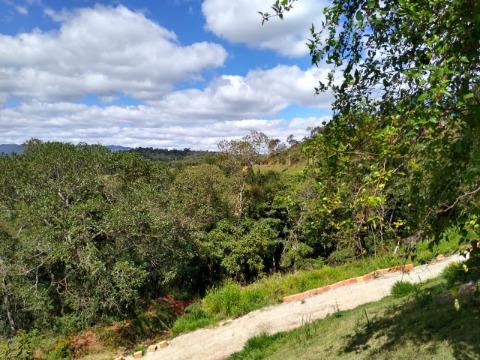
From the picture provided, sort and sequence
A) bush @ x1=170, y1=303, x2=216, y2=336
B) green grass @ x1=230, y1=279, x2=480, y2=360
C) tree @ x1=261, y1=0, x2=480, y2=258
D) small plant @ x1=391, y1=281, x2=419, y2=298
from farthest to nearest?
bush @ x1=170, y1=303, x2=216, y2=336 < small plant @ x1=391, y1=281, x2=419, y2=298 < green grass @ x1=230, y1=279, x2=480, y2=360 < tree @ x1=261, y1=0, x2=480, y2=258

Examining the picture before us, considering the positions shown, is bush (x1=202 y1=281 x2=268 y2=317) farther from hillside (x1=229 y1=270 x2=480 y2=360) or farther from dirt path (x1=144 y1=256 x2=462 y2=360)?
hillside (x1=229 y1=270 x2=480 y2=360)

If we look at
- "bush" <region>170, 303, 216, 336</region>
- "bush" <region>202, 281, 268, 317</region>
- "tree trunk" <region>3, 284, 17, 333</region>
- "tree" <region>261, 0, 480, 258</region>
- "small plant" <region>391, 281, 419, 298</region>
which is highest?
"tree" <region>261, 0, 480, 258</region>

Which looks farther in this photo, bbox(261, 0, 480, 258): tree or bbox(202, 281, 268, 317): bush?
bbox(202, 281, 268, 317): bush

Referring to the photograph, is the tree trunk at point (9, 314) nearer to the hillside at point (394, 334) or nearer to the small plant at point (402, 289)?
the hillside at point (394, 334)

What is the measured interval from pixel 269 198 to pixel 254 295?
9.65 meters

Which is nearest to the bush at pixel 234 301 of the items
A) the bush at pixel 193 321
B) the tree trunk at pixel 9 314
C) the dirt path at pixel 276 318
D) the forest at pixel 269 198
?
the bush at pixel 193 321

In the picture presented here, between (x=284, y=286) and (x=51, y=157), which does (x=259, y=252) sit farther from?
(x=51, y=157)

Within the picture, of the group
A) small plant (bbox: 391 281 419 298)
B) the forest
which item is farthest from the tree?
small plant (bbox: 391 281 419 298)

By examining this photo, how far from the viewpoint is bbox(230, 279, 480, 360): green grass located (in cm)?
402

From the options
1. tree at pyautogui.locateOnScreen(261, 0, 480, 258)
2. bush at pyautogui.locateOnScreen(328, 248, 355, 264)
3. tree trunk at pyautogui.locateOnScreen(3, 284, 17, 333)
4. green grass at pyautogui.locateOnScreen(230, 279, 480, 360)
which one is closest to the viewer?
tree at pyautogui.locateOnScreen(261, 0, 480, 258)

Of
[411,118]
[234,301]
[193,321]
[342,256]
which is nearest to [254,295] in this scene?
[234,301]

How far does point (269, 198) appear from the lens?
2033 cm

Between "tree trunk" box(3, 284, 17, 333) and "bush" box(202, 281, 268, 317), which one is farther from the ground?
"bush" box(202, 281, 268, 317)

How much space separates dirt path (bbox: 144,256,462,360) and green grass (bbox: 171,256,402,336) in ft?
1.26
